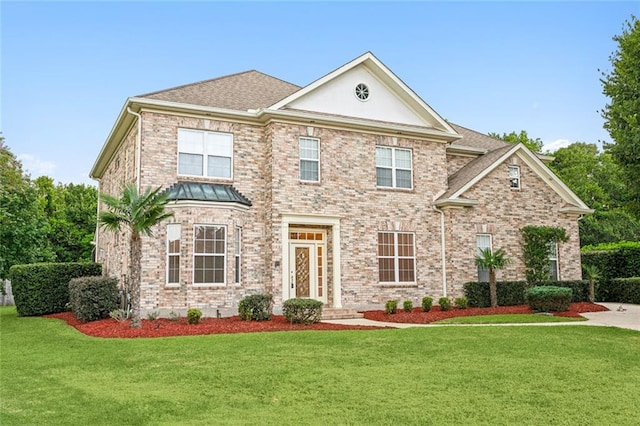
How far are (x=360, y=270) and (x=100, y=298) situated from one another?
8.47 m

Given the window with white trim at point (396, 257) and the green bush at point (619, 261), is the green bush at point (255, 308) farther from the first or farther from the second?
the green bush at point (619, 261)

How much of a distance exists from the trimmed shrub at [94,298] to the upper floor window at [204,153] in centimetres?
415

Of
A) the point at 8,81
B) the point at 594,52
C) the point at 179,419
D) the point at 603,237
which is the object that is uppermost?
the point at 594,52

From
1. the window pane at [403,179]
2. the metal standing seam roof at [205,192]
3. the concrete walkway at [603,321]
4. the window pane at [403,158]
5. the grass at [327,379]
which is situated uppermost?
the window pane at [403,158]

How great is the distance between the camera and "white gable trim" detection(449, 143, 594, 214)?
1995 cm

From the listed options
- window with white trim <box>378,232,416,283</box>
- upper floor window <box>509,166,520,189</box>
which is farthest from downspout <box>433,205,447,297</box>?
upper floor window <box>509,166,520,189</box>

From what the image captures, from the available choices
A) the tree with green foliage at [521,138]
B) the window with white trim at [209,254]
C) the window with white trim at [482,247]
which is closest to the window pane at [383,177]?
the window with white trim at [482,247]

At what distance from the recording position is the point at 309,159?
723 inches

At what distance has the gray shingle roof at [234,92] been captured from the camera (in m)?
17.5

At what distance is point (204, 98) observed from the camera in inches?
704

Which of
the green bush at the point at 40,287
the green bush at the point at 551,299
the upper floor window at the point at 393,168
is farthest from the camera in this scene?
the upper floor window at the point at 393,168

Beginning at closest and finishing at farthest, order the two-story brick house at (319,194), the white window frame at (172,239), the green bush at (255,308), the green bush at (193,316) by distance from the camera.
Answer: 1. the green bush at (193,316)
2. the green bush at (255,308)
3. the white window frame at (172,239)
4. the two-story brick house at (319,194)

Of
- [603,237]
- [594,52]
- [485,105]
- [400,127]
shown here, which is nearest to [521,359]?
Answer: [594,52]

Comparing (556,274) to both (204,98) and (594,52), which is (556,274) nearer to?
(594,52)
